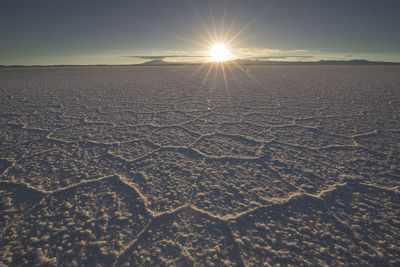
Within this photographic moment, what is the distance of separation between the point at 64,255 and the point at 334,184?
1.36m

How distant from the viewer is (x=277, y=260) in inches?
26.9

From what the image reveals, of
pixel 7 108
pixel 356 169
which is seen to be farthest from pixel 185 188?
pixel 7 108

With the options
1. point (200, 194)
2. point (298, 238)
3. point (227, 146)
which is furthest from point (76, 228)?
point (227, 146)

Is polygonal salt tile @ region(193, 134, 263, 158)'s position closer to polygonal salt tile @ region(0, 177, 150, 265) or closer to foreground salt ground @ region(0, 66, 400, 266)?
foreground salt ground @ region(0, 66, 400, 266)

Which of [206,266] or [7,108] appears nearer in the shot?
[206,266]

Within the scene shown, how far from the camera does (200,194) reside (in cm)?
101

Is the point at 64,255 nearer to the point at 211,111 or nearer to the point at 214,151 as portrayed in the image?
the point at 214,151

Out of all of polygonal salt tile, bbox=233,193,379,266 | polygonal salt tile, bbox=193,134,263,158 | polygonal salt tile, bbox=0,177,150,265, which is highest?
polygonal salt tile, bbox=193,134,263,158

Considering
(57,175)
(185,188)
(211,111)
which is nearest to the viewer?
(185,188)

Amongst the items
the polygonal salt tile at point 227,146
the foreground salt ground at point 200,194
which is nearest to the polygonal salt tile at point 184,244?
the foreground salt ground at point 200,194

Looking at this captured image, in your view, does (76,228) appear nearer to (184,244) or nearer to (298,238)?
(184,244)

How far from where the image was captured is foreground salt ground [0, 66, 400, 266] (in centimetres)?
72

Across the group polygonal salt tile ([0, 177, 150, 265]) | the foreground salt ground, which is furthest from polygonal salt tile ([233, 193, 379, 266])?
polygonal salt tile ([0, 177, 150, 265])

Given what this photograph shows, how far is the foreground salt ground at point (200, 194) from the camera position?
0.72 m
